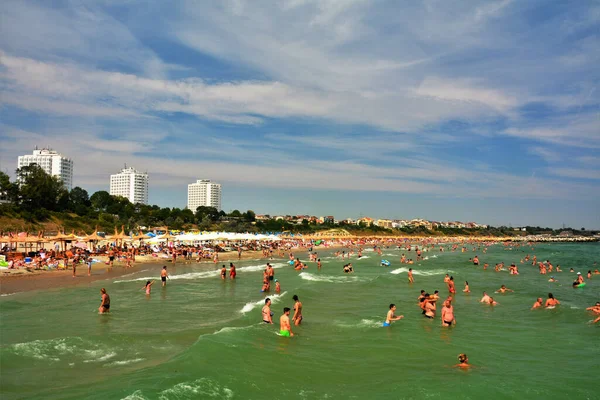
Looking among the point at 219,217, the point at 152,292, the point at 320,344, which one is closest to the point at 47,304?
the point at 152,292

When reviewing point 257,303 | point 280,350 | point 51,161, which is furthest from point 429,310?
point 51,161

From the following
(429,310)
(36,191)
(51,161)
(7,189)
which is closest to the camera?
(429,310)

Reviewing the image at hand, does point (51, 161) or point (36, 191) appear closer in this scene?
point (36, 191)

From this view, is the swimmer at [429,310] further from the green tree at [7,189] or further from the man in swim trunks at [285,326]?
the green tree at [7,189]

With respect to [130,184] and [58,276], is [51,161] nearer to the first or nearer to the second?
[130,184]

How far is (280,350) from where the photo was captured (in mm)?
10531

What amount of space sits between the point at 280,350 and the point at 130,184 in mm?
194538

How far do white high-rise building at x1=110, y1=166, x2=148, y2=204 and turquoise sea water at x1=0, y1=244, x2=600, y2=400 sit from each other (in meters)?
182

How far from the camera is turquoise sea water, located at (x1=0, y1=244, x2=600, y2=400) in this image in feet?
26.3

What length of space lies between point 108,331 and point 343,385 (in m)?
7.54

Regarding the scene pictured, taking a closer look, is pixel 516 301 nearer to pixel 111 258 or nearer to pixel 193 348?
pixel 193 348

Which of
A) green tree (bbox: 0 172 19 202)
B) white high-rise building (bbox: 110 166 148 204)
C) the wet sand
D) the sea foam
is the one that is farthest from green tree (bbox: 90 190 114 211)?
white high-rise building (bbox: 110 166 148 204)

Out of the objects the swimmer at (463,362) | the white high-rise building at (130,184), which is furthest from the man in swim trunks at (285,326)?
the white high-rise building at (130,184)

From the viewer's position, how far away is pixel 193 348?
10078 millimetres
